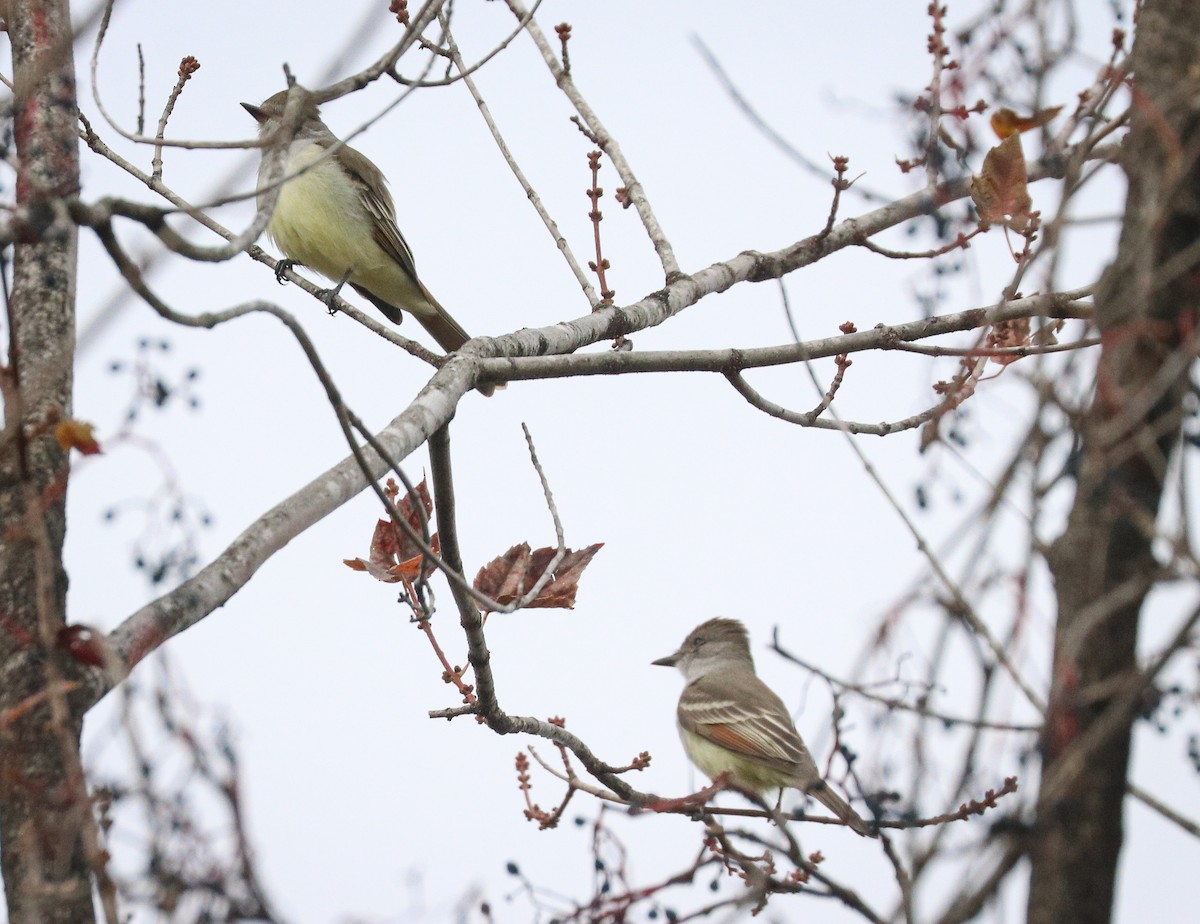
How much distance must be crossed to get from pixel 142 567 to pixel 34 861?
939 millimetres

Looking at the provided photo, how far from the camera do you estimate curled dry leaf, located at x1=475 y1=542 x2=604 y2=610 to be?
477 centimetres

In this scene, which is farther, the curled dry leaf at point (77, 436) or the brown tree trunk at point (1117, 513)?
the curled dry leaf at point (77, 436)

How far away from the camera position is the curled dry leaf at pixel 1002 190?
4426mm

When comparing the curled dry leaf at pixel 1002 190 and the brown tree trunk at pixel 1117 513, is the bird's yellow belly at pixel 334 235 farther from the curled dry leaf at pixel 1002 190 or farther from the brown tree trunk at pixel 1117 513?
the brown tree trunk at pixel 1117 513

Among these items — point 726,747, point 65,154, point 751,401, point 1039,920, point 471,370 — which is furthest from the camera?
point 726,747

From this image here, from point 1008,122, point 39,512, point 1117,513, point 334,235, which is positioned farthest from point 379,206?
point 1117,513

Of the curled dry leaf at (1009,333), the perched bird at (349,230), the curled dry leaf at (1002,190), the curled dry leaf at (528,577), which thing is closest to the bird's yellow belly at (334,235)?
the perched bird at (349,230)

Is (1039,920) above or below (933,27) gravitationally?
below

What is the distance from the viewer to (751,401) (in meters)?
5.22

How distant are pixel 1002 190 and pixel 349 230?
5.10 m

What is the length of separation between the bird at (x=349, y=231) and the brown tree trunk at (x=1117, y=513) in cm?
647

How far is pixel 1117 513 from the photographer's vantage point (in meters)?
2.07

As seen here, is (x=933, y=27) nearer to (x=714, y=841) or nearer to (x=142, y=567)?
(x=714, y=841)

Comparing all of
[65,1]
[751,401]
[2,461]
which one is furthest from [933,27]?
[2,461]
